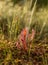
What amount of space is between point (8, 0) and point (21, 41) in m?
0.67

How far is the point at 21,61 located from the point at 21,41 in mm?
167

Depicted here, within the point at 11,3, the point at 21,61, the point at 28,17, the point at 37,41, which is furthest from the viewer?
the point at 11,3

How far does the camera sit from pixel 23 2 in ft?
8.18

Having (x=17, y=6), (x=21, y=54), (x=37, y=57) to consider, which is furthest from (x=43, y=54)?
(x=17, y=6)

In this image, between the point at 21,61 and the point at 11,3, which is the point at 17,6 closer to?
the point at 11,3

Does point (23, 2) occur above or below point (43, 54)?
above

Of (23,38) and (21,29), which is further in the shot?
(21,29)

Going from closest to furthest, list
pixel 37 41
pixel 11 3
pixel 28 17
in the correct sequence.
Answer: pixel 37 41
pixel 28 17
pixel 11 3

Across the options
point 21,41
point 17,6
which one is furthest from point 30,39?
point 17,6

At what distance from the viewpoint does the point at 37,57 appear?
201 centimetres

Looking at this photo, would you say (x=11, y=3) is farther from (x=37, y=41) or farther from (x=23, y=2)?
(x=37, y=41)

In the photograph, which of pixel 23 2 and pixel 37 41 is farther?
pixel 23 2

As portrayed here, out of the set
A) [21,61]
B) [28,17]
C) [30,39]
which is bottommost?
[21,61]

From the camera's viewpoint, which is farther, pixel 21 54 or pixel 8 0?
pixel 8 0
